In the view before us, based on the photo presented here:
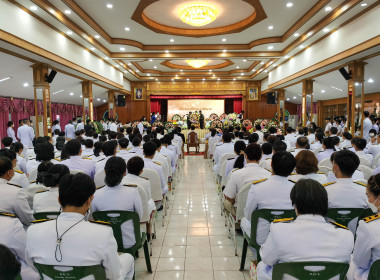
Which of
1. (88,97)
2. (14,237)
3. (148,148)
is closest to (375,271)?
(14,237)

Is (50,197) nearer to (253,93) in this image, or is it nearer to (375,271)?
(375,271)

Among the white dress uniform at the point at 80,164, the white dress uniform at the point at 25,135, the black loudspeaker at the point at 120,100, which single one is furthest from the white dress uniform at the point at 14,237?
the black loudspeaker at the point at 120,100

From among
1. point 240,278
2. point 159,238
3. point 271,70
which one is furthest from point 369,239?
point 271,70

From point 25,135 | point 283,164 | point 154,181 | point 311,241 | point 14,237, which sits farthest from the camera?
point 25,135

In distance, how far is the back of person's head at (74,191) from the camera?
1.76 meters

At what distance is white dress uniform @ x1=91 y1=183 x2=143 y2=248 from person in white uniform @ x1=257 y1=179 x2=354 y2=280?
139cm

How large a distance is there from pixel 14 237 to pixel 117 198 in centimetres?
93

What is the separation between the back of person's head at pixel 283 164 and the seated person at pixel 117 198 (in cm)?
134

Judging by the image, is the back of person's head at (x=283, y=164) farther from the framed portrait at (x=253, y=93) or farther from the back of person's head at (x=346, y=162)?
the framed portrait at (x=253, y=93)

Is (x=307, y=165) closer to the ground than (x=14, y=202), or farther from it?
farther from it

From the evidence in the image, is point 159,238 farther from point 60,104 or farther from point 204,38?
point 60,104

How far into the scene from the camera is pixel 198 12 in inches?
322

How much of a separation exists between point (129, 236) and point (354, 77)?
8974mm

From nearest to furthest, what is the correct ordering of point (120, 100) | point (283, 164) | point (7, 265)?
1. point (7, 265)
2. point (283, 164)
3. point (120, 100)
